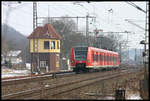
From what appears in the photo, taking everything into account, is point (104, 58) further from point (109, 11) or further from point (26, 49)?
point (26, 49)

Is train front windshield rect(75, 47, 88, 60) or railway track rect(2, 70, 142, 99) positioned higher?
train front windshield rect(75, 47, 88, 60)

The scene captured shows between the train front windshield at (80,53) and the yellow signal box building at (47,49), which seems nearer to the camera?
the train front windshield at (80,53)

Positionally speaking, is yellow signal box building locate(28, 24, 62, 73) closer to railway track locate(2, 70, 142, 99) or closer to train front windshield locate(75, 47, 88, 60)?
train front windshield locate(75, 47, 88, 60)

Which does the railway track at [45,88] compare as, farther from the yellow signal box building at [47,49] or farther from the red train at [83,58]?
the yellow signal box building at [47,49]

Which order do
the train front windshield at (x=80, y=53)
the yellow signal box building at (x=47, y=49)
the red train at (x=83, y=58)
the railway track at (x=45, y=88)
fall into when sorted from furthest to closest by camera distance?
the yellow signal box building at (x=47, y=49) → the train front windshield at (x=80, y=53) → the red train at (x=83, y=58) → the railway track at (x=45, y=88)

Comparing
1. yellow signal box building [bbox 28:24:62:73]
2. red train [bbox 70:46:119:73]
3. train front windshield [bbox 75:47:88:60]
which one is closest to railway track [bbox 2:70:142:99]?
red train [bbox 70:46:119:73]

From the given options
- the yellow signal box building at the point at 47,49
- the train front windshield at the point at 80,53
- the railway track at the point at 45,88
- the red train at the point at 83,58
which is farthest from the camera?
the yellow signal box building at the point at 47,49

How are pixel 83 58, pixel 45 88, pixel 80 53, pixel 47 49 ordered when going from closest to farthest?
pixel 45 88 → pixel 83 58 → pixel 80 53 → pixel 47 49

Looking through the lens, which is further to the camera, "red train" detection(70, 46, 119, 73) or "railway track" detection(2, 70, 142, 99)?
"red train" detection(70, 46, 119, 73)

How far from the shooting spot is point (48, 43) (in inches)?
2525

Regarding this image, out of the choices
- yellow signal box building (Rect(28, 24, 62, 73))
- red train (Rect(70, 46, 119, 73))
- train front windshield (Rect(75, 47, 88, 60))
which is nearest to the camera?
red train (Rect(70, 46, 119, 73))

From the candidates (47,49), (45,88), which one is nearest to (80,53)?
(45,88)

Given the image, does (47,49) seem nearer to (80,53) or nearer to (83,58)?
(80,53)

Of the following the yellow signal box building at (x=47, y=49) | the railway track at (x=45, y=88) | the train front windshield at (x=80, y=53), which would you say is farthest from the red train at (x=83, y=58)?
the yellow signal box building at (x=47, y=49)
